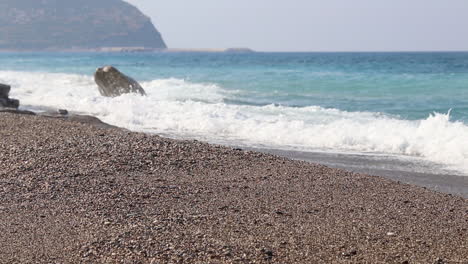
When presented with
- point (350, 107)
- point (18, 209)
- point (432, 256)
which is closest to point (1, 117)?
point (18, 209)

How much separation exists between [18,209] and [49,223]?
63 centimetres

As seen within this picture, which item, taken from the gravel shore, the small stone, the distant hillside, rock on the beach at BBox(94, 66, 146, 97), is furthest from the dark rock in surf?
the distant hillside

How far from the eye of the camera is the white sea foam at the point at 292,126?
42.2 feet

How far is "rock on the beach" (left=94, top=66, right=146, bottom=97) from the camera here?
845 inches

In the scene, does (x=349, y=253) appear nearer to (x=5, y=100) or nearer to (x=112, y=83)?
(x=5, y=100)

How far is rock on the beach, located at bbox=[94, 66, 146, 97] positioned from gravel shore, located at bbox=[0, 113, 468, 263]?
36.2ft

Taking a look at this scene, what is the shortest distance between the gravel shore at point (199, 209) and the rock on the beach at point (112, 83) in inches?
434

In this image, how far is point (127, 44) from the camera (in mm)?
177000

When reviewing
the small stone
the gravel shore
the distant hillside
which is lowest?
the small stone

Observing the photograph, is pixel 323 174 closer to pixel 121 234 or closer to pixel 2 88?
pixel 121 234

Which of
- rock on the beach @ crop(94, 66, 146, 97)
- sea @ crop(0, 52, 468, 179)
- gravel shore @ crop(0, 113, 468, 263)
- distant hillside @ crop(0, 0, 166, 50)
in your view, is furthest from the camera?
distant hillside @ crop(0, 0, 166, 50)

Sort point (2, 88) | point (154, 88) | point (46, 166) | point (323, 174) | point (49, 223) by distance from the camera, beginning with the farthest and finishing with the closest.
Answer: point (154, 88) < point (2, 88) < point (323, 174) < point (46, 166) < point (49, 223)

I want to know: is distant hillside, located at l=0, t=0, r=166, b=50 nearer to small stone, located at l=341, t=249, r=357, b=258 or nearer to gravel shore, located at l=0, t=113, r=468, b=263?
gravel shore, located at l=0, t=113, r=468, b=263

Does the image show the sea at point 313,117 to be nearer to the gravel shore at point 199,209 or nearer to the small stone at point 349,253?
the gravel shore at point 199,209
